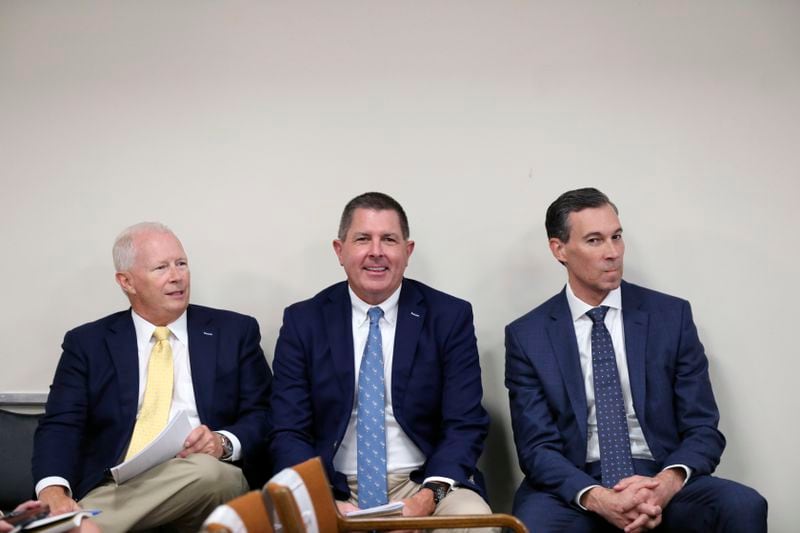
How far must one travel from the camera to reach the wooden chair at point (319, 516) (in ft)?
7.93

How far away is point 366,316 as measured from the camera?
3.79 metres

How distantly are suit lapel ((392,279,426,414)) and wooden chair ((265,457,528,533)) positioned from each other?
83cm

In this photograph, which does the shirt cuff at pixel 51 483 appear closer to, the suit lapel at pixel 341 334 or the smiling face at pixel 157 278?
the smiling face at pixel 157 278

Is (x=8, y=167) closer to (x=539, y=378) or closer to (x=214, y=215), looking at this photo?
(x=214, y=215)

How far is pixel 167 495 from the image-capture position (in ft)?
10.9

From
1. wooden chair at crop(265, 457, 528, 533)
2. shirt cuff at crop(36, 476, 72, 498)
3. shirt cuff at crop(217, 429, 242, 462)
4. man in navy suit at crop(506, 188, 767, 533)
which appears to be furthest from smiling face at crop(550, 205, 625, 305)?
shirt cuff at crop(36, 476, 72, 498)

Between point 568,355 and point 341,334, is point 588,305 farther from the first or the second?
point 341,334

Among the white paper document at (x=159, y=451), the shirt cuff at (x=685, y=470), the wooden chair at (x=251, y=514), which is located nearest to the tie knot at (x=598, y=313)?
the shirt cuff at (x=685, y=470)

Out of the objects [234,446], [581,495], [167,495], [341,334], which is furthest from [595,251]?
[167,495]

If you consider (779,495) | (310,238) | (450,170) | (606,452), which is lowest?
(779,495)

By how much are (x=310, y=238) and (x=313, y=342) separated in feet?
2.38

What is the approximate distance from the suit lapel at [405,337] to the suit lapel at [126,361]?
1.02 m

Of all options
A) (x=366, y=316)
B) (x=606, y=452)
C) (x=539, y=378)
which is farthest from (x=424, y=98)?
(x=606, y=452)

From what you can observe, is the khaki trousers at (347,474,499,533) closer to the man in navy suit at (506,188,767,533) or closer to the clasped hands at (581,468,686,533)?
the man in navy suit at (506,188,767,533)
